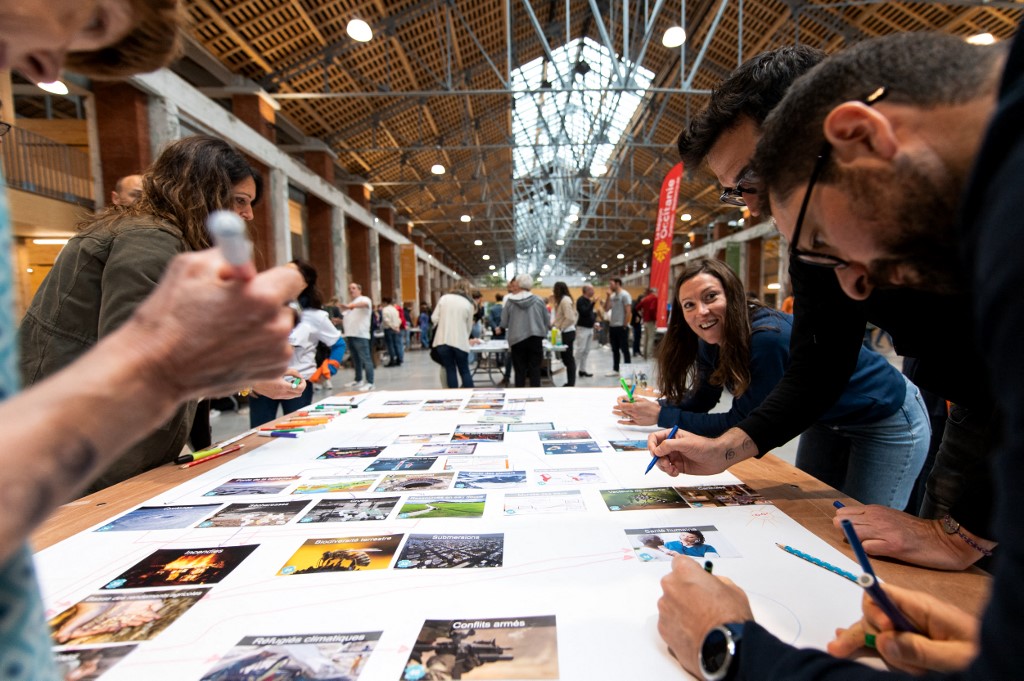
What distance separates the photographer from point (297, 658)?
67 centimetres

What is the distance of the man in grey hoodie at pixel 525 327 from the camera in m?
5.72

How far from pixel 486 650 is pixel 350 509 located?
58cm

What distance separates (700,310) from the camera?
6.09ft

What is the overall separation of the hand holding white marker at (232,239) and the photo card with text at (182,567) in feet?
2.32

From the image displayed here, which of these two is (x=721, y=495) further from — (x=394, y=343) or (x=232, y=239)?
(x=394, y=343)

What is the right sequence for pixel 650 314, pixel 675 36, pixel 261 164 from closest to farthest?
pixel 675 36, pixel 261 164, pixel 650 314

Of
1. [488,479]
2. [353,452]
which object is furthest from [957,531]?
[353,452]

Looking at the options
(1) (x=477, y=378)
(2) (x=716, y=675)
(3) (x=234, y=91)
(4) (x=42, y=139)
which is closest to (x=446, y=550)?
(2) (x=716, y=675)

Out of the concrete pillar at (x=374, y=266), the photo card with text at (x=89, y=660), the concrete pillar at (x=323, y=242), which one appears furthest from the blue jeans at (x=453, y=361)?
the concrete pillar at (x=374, y=266)

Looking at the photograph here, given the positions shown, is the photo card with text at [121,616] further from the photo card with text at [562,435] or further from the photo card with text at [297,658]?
the photo card with text at [562,435]

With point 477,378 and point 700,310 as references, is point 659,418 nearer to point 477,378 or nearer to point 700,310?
point 700,310

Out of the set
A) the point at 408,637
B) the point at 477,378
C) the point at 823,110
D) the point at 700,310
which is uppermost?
the point at 823,110

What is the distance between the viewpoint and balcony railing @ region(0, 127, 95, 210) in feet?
22.7

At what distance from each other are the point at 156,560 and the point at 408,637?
1.84ft
